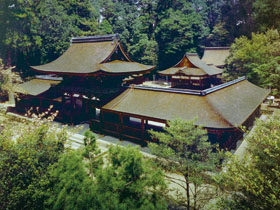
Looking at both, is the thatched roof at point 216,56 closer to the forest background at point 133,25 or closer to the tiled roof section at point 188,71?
the forest background at point 133,25

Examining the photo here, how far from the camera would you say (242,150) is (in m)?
14.5

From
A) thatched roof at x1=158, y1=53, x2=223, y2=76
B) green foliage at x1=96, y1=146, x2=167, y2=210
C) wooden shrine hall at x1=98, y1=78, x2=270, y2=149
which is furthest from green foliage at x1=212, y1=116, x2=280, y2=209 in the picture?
thatched roof at x1=158, y1=53, x2=223, y2=76

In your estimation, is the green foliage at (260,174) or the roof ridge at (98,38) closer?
the green foliage at (260,174)

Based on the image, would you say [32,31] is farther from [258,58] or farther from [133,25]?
[258,58]

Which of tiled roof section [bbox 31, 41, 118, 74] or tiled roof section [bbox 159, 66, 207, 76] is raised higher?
tiled roof section [bbox 31, 41, 118, 74]

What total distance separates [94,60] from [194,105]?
9800 millimetres

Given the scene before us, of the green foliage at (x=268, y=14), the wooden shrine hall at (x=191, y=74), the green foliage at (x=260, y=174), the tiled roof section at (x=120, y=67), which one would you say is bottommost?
the wooden shrine hall at (x=191, y=74)

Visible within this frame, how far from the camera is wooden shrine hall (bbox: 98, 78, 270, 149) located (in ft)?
39.5

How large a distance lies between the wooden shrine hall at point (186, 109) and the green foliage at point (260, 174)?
16.0 feet

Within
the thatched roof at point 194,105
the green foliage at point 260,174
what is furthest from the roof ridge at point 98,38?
the green foliage at point 260,174

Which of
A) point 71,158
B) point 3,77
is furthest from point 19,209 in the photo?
point 3,77

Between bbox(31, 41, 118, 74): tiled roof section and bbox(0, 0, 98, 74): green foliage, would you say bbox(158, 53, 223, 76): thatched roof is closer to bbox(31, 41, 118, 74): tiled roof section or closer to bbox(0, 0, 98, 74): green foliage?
bbox(31, 41, 118, 74): tiled roof section

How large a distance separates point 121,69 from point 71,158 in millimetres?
12172

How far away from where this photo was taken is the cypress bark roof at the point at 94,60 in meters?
16.7
